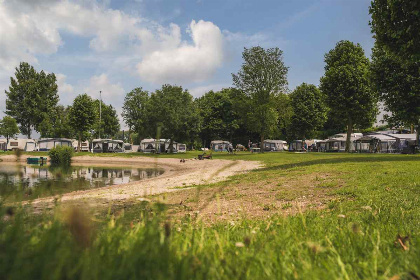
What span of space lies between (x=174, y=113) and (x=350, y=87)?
25.0m

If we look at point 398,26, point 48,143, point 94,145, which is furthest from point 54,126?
point 398,26

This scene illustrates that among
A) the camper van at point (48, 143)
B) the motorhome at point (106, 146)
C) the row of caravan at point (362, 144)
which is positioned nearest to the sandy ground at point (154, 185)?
the row of caravan at point (362, 144)

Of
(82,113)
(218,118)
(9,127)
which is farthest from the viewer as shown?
(218,118)

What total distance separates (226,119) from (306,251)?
66583 mm

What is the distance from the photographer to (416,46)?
13.2 metres

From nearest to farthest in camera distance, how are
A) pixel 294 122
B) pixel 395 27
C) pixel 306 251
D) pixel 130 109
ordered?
1. pixel 306 251
2. pixel 395 27
3. pixel 294 122
4. pixel 130 109

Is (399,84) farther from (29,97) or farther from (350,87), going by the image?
(29,97)

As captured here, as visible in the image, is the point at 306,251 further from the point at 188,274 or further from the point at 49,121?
the point at 49,121

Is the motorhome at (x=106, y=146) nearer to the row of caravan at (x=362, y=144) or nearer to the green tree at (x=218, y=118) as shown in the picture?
the green tree at (x=218, y=118)

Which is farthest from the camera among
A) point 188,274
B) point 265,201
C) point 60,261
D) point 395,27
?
point 395,27

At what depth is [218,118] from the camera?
68.7m

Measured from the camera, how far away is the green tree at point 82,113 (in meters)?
53.3

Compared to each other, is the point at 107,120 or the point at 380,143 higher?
the point at 107,120

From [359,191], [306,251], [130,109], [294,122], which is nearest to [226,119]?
[294,122]
